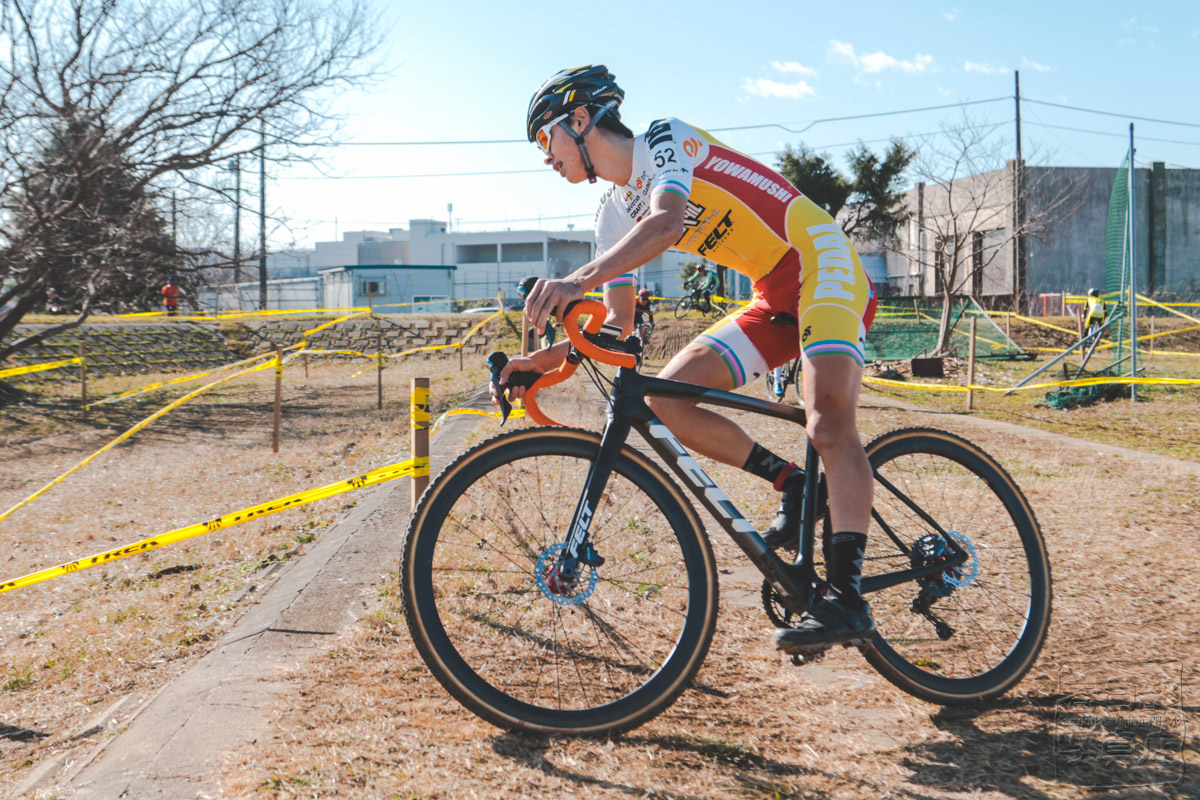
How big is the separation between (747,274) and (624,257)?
0.48 m

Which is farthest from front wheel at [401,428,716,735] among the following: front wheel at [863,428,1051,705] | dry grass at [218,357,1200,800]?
front wheel at [863,428,1051,705]

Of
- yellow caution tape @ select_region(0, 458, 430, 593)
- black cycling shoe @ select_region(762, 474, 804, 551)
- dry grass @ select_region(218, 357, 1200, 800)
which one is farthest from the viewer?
yellow caution tape @ select_region(0, 458, 430, 593)

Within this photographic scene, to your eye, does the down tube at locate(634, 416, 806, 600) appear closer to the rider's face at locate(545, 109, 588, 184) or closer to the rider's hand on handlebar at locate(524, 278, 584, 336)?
the rider's hand on handlebar at locate(524, 278, 584, 336)

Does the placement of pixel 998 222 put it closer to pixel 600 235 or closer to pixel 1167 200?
pixel 1167 200

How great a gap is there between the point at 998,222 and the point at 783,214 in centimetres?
3773

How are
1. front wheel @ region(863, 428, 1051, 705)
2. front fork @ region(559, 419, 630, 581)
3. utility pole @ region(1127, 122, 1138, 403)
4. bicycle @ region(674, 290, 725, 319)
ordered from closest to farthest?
front fork @ region(559, 419, 630, 581) → front wheel @ region(863, 428, 1051, 705) → utility pole @ region(1127, 122, 1138, 403) → bicycle @ region(674, 290, 725, 319)

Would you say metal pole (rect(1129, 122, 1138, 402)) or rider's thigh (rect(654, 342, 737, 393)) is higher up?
metal pole (rect(1129, 122, 1138, 402))

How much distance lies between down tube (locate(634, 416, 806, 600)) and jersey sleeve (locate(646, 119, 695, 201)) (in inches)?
27.0

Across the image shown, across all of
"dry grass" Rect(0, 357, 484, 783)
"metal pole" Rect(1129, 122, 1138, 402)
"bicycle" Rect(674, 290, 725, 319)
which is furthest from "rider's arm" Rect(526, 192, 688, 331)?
"bicycle" Rect(674, 290, 725, 319)

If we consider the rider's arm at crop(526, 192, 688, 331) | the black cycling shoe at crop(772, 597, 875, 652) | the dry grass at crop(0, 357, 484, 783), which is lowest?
the dry grass at crop(0, 357, 484, 783)

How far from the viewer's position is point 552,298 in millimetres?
2307

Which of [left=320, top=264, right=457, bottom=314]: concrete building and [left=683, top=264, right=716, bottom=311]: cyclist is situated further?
[left=320, top=264, right=457, bottom=314]: concrete building

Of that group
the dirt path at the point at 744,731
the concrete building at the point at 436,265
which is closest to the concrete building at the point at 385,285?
the concrete building at the point at 436,265

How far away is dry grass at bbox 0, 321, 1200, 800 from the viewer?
2.18 meters
